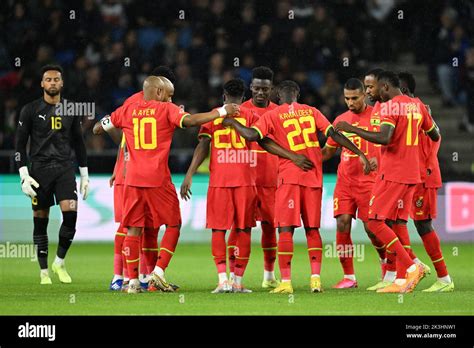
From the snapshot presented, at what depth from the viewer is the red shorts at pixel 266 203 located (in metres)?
11.6

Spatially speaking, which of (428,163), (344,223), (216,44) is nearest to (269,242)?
(344,223)

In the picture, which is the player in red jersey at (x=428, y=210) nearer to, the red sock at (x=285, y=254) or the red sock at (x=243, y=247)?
the red sock at (x=285, y=254)

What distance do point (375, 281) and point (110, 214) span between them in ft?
18.2

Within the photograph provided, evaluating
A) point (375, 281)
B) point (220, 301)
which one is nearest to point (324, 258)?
point (375, 281)

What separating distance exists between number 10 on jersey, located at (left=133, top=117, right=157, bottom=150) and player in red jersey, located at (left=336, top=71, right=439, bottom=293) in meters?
1.72

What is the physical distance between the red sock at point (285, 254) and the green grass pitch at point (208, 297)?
243 mm

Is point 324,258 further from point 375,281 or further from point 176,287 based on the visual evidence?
point 176,287

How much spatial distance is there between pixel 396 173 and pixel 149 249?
100.0 inches

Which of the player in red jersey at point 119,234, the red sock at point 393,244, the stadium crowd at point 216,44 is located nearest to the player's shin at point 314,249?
the red sock at point 393,244

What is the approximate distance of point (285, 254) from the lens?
10727 mm

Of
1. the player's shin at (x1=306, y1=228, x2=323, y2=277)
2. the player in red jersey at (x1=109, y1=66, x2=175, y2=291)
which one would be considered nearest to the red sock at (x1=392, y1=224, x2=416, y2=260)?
the player's shin at (x1=306, y1=228, x2=323, y2=277)

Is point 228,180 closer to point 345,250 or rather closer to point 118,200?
point 118,200

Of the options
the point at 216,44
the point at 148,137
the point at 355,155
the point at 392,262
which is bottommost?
the point at 392,262

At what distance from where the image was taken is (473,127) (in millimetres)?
19219
